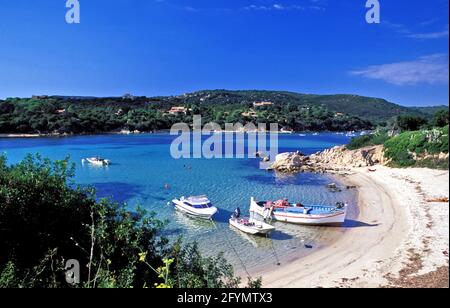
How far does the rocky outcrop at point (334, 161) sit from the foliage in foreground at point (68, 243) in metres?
29.5

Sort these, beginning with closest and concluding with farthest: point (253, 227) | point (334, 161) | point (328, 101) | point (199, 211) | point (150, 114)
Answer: point (253, 227)
point (199, 211)
point (334, 161)
point (150, 114)
point (328, 101)

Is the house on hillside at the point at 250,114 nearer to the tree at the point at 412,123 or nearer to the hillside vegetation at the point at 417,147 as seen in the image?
the tree at the point at 412,123

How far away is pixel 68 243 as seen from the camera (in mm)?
6375

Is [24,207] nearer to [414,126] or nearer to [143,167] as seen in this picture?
[143,167]

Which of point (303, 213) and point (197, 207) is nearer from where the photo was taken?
point (303, 213)

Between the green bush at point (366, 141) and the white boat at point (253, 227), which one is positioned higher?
the green bush at point (366, 141)

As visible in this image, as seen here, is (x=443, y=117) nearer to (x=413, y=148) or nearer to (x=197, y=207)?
(x=197, y=207)

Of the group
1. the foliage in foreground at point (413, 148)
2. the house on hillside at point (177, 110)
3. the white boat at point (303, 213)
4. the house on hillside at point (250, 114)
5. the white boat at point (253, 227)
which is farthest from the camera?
the house on hillside at point (177, 110)

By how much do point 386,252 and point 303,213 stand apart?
15.4 feet

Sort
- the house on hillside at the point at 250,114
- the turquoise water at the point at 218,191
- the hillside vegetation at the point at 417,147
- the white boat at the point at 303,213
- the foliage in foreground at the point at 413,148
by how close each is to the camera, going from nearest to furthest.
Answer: the turquoise water at the point at 218,191 < the white boat at the point at 303,213 < the hillside vegetation at the point at 417,147 < the foliage in foreground at the point at 413,148 < the house on hillside at the point at 250,114

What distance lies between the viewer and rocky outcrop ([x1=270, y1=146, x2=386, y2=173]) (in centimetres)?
3553

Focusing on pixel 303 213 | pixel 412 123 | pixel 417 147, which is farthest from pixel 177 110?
pixel 303 213

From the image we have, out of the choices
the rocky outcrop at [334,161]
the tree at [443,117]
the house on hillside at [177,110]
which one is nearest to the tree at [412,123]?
the rocky outcrop at [334,161]

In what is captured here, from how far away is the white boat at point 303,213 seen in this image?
16.8 meters
